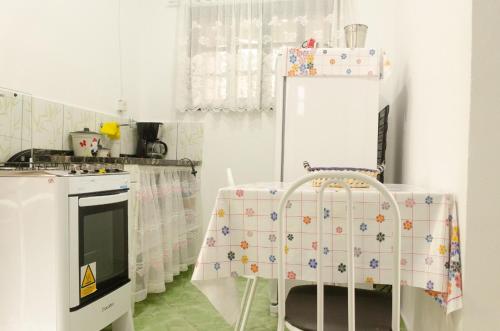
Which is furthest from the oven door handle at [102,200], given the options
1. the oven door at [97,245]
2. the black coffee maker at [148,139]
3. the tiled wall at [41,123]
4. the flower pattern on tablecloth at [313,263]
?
the black coffee maker at [148,139]

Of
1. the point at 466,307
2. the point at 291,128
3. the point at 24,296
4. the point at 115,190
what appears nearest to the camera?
the point at 466,307

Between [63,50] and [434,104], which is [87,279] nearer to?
[434,104]

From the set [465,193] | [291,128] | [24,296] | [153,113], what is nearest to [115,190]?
[24,296]

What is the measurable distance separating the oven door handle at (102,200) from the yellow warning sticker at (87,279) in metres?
0.28

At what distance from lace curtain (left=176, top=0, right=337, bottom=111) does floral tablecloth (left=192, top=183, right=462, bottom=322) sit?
7.79ft

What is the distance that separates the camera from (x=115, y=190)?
1.93 metres

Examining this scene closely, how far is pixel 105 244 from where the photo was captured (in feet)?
6.13

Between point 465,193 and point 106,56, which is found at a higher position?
point 106,56

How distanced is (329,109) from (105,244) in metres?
1.38

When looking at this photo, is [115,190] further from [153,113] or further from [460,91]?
[153,113]

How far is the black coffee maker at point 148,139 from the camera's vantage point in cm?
343

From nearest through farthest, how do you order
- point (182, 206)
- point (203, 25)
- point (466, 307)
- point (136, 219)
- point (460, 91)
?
point (466, 307)
point (460, 91)
point (136, 219)
point (182, 206)
point (203, 25)

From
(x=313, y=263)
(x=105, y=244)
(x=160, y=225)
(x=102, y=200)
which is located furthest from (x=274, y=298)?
(x=313, y=263)

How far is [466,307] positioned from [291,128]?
126 centimetres
